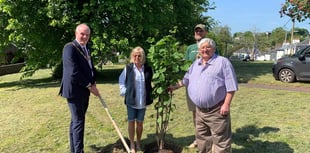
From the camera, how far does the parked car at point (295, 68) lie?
13.7 meters

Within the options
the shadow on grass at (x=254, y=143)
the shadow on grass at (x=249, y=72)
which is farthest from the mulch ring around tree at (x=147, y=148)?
the shadow on grass at (x=249, y=72)

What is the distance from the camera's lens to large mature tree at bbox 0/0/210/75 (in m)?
13.8

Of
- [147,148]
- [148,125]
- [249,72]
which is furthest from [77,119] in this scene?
[249,72]

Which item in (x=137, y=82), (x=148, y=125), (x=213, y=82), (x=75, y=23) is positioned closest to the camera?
(x=213, y=82)

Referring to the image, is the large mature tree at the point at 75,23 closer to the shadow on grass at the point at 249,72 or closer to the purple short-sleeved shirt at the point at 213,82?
the shadow on grass at the point at 249,72

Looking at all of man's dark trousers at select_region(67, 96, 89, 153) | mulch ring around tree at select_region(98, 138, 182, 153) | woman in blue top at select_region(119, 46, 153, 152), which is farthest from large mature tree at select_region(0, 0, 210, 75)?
man's dark trousers at select_region(67, 96, 89, 153)

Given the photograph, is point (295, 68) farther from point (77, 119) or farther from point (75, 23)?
point (77, 119)

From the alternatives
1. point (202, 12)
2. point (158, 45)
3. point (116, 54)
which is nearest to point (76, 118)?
point (158, 45)

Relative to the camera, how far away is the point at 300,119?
7555 mm

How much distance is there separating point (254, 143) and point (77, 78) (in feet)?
10.7

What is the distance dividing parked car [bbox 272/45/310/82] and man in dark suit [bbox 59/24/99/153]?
10980 millimetres

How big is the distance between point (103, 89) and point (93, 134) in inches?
216

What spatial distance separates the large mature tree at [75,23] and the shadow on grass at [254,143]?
26.1ft

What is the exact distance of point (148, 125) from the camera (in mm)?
7180
